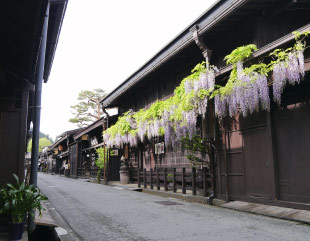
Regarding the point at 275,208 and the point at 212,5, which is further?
the point at 212,5

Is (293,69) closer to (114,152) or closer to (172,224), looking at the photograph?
(172,224)

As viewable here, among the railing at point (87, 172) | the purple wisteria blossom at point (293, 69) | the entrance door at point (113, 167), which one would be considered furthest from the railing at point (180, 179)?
the railing at point (87, 172)

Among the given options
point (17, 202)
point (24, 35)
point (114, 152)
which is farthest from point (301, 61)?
point (114, 152)

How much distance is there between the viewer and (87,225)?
648cm

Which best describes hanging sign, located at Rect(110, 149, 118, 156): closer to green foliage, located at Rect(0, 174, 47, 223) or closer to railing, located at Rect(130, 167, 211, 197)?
railing, located at Rect(130, 167, 211, 197)

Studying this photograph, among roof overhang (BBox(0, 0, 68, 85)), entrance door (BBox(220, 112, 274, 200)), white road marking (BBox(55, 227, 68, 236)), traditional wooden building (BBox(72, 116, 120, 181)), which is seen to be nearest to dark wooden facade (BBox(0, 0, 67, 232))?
roof overhang (BBox(0, 0, 68, 85))

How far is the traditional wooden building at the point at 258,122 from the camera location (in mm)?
7411

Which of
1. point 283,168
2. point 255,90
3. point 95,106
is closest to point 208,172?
point 283,168

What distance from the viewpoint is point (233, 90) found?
828 cm

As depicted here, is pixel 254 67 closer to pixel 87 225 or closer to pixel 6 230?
pixel 87 225

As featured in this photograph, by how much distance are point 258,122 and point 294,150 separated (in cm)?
137

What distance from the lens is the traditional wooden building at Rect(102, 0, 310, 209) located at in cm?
741

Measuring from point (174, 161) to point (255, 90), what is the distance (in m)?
7.02

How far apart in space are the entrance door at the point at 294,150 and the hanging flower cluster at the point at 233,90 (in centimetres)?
55
